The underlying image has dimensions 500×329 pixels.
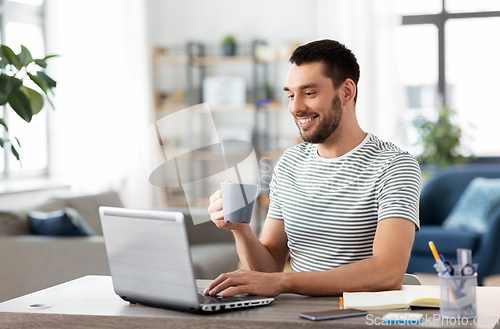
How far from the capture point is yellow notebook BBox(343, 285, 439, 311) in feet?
4.01

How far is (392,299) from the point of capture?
4.17ft

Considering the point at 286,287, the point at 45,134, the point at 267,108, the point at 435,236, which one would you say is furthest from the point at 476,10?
the point at 286,287

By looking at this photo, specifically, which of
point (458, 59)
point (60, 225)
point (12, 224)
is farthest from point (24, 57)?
point (458, 59)

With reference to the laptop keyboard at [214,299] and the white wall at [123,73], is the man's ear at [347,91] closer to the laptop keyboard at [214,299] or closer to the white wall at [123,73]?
the laptop keyboard at [214,299]

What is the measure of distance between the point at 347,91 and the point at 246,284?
2.27 ft

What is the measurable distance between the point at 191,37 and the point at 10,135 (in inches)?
80.1

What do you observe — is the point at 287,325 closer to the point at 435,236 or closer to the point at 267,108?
the point at 435,236

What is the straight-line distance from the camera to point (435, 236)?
399 cm

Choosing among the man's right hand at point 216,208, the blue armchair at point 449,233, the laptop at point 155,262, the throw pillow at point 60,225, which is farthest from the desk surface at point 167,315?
the blue armchair at point 449,233

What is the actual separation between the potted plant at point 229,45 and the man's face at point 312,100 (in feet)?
12.9

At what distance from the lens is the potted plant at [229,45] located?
5.54 metres

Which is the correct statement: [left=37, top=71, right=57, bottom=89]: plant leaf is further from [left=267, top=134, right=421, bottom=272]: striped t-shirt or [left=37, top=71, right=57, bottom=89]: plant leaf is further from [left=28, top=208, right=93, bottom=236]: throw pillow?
[left=28, top=208, right=93, bottom=236]: throw pillow

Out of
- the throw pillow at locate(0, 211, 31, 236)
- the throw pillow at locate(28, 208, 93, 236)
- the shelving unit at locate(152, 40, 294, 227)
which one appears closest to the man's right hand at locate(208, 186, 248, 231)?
the throw pillow at locate(28, 208, 93, 236)

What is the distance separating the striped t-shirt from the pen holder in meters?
0.39
